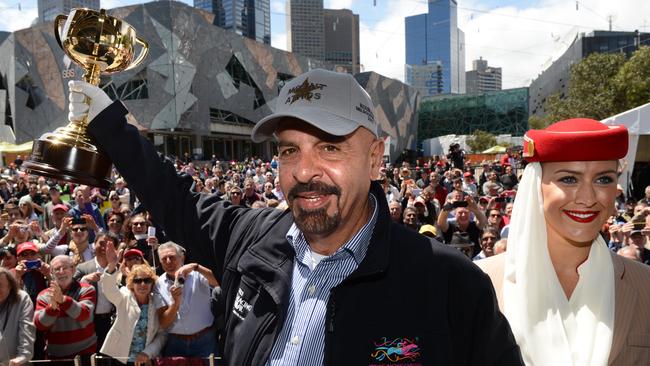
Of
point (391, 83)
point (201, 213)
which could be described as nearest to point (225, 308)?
point (201, 213)

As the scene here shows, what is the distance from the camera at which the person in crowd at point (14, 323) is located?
4.88m

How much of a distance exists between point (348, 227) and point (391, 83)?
67.2 m

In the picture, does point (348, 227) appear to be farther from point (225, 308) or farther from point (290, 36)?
point (290, 36)

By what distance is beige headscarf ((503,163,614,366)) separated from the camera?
7.76 ft

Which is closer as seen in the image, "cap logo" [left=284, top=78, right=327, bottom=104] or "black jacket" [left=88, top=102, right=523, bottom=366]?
"black jacket" [left=88, top=102, right=523, bottom=366]

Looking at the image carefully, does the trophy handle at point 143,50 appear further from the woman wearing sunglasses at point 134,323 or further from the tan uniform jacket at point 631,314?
the woman wearing sunglasses at point 134,323

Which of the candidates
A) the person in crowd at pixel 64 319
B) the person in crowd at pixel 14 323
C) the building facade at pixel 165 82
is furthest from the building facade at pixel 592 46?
the person in crowd at pixel 14 323

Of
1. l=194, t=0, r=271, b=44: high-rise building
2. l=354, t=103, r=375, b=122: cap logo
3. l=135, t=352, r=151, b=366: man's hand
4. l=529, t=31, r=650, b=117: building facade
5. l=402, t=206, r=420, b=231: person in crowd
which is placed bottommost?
l=135, t=352, r=151, b=366: man's hand

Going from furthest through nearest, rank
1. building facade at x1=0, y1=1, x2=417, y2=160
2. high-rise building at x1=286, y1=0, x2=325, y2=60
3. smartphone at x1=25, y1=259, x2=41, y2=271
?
1. high-rise building at x1=286, y1=0, x2=325, y2=60
2. building facade at x1=0, y1=1, x2=417, y2=160
3. smartphone at x1=25, y1=259, x2=41, y2=271

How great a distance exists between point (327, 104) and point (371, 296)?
1.97 ft

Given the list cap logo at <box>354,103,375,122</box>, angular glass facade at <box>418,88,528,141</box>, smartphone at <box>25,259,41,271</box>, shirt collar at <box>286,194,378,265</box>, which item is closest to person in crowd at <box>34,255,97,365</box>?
→ smartphone at <box>25,259,41,271</box>

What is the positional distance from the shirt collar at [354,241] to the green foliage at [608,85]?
3060cm

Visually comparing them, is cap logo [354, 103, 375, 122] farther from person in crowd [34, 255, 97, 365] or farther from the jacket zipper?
person in crowd [34, 255, 97, 365]

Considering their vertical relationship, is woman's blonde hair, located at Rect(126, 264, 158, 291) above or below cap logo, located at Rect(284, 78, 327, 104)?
below
